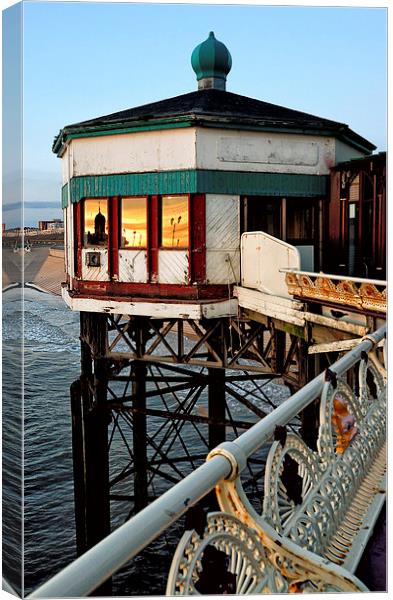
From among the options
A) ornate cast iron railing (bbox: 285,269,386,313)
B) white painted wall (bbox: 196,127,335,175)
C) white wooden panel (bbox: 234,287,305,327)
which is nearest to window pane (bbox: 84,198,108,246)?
white painted wall (bbox: 196,127,335,175)

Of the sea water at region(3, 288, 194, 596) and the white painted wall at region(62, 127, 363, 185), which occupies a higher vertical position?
the white painted wall at region(62, 127, 363, 185)

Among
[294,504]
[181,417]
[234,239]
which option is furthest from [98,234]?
[294,504]

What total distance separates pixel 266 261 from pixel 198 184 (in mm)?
2055

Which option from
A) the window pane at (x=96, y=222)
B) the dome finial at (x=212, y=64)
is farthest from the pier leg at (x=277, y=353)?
the dome finial at (x=212, y=64)

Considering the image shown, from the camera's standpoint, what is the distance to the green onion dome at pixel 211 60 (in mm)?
15992

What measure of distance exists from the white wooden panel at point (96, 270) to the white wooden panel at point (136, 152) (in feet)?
5.32

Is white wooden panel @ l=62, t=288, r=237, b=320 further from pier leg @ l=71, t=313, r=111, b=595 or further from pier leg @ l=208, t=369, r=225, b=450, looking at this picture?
pier leg @ l=208, t=369, r=225, b=450

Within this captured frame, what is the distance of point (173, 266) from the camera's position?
1267 centimetres

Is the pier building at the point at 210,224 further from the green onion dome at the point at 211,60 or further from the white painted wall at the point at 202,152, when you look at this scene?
the green onion dome at the point at 211,60

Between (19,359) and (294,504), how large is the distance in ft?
17.4

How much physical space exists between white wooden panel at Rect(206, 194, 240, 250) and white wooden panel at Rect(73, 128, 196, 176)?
0.89 meters

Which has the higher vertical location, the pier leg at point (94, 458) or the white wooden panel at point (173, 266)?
the white wooden panel at point (173, 266)

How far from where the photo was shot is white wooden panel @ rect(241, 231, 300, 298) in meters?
11.2

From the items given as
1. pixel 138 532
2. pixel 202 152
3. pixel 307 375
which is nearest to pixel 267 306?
pixel 307 375
